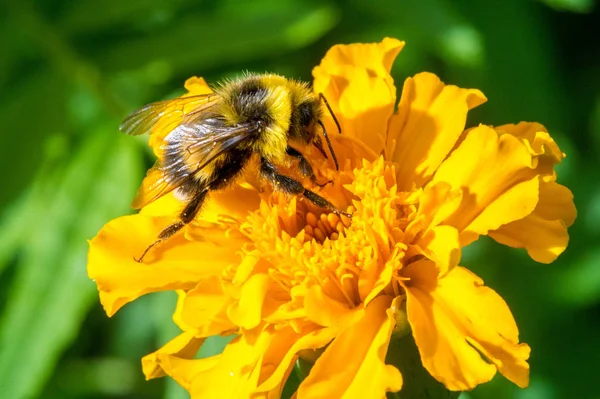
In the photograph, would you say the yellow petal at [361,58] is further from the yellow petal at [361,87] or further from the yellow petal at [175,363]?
the yellow petal at [175,363]

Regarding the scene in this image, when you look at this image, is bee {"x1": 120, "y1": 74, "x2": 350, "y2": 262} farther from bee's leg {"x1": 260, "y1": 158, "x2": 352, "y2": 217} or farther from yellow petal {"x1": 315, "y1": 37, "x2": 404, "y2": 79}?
yellow petal {"x1": 315, "y1": 37, "x2": 404, "y2": 79}

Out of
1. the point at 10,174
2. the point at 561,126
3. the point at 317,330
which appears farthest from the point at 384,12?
the point at 317,330

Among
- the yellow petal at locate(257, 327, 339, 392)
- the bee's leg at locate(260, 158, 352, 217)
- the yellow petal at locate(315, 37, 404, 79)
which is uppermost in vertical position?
the yellow petal at locate(315, 37, 404, 79)

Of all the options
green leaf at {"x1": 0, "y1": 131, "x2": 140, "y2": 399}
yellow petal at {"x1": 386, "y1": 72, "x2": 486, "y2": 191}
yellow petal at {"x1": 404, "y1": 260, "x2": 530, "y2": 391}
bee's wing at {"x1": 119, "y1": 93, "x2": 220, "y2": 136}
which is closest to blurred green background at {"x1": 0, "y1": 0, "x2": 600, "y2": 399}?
green leaf at {"x1": 0, "y1": 131, "x2": 140, "y2": 399}

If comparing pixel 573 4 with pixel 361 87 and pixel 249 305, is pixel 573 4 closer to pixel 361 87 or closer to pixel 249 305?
pixel 361 87

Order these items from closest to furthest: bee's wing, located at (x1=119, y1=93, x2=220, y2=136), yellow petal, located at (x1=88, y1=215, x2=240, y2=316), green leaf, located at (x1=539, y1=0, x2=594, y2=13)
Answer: yellow petal, located at (x1=88, y1=215, x2=240, y2=316) < bee's wing, located at (x1=119, y1=93, x2=220, y2=136) < green leaf, located at (x1=539, y1=0, x2=594, y2=13)

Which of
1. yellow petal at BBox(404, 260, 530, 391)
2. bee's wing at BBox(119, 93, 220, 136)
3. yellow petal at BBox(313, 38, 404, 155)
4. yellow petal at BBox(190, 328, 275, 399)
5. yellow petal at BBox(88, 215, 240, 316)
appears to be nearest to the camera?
yellow petal at BBox(404, 260, 530, 391)

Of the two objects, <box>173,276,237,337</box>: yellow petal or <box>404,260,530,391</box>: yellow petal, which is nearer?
<box>404,260,530,391</box>: yellow petal

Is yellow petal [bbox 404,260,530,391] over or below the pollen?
below
